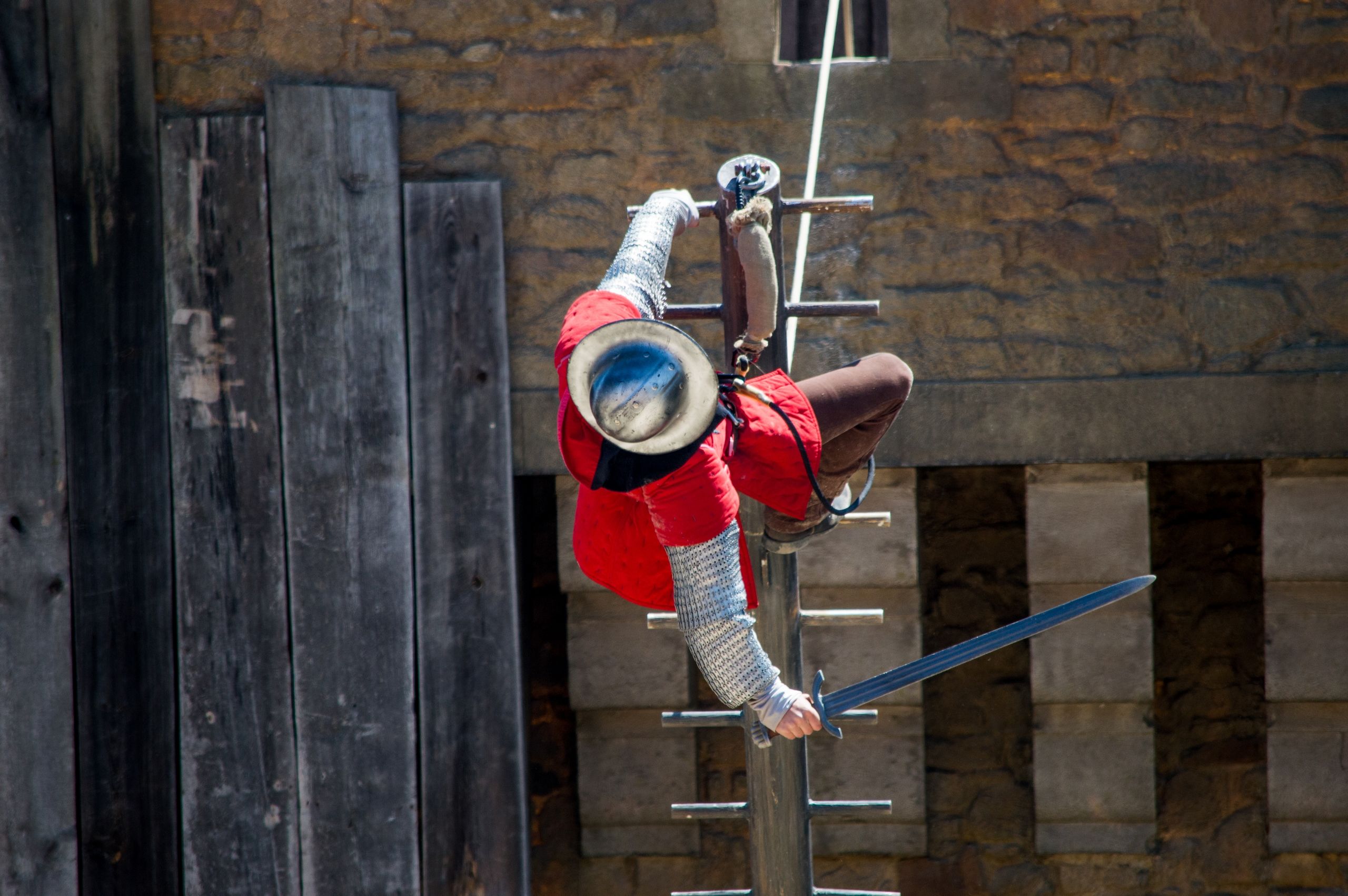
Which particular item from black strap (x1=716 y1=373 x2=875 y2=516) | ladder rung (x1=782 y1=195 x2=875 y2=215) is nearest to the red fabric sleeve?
black strap (x1=716 y1=373 x2=875 y2=516)

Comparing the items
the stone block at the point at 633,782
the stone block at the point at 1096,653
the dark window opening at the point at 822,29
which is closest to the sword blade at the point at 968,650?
the stone block at the point at 1096,653

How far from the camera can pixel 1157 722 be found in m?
3.85

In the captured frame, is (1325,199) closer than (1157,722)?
Yes

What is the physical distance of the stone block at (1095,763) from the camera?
144 inches

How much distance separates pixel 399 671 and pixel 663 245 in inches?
68.3

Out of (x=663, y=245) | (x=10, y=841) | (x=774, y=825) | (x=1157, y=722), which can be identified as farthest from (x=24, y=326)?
(x=1157, y=722)

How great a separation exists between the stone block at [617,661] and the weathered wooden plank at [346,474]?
49 cm

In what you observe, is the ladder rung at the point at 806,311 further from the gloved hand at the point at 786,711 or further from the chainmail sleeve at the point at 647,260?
the gloved hand at the point at 786,711

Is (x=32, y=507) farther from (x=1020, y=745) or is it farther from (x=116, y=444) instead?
(x=1020, y=745)

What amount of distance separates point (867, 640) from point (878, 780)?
1.44 feet

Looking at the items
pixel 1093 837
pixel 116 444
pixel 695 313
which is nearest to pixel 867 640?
pixel 1093 837

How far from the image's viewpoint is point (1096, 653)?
3631mm

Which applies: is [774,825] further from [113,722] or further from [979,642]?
[113,722]

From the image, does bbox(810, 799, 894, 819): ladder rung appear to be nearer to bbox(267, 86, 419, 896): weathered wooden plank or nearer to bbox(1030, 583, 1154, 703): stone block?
bbox(1030, 583, 1154, 703): stone block
